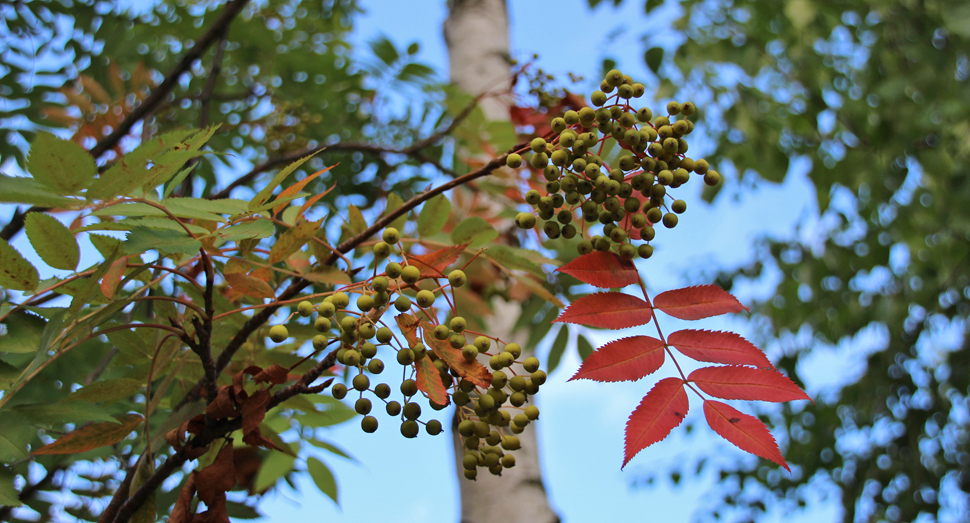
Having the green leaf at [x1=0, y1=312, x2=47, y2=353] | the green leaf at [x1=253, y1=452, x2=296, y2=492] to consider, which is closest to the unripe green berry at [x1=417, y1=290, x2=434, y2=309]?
the green leaf at [x1=0, y1=312, x2=47, y2=353]

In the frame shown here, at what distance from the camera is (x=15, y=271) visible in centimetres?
64

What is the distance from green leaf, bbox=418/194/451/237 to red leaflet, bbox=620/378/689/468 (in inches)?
16.4

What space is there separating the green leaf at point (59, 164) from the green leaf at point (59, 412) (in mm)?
241

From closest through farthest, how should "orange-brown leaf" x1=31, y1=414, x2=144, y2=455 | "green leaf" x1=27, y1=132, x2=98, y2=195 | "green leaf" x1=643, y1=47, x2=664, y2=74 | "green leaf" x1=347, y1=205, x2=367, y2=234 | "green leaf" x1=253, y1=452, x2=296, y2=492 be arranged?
1. "green leaf" x1=27, y1=132, x2=98, y2=195
2. "orange-brown leaf" x1=31, y1=414, x2=144, y2=455
3. "green leaf" x1=347, y1=205, x2=367, y2=234
4. "green leaf" x1=253, y1=452, x2=296, y2=492
5. "green leaf" x1=643, y1=47, x2=664, y2=74

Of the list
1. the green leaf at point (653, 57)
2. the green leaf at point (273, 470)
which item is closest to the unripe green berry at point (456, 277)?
the green leaf at point (273, 470)

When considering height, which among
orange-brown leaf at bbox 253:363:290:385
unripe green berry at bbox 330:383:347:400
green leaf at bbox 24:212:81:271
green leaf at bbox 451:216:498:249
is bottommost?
unripe green berry at bbox 330:383:347:400

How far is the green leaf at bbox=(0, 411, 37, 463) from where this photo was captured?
610mm

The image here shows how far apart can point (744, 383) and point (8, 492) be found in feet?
2.50

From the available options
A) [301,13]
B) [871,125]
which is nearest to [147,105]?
[301,13]

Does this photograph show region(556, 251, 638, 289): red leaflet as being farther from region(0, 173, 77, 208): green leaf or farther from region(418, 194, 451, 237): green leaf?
region(0, 173, 77, 208): green leaf

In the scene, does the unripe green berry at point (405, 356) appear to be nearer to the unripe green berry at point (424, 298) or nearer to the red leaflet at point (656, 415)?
the unripe green berry at point (424, 298)

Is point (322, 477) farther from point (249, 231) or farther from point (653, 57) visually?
point (653, 57)

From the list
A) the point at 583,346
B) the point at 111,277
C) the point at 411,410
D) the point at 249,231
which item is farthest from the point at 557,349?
the point at 111,277

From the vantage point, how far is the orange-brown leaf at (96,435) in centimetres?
67
